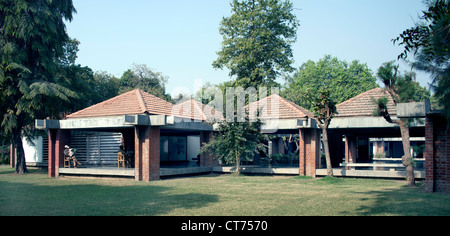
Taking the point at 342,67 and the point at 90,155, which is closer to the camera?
the point at 90,155

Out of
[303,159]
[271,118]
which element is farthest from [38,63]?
[303,159]

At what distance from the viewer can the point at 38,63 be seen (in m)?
23.8

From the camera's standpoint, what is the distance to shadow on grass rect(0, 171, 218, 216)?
973cm

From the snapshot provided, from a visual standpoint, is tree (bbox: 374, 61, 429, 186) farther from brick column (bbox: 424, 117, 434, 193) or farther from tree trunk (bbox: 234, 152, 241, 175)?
tree trunk (bbox: 234, 152, 241, 175)

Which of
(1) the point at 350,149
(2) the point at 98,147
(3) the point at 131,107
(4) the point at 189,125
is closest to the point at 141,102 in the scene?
(3) the point at 131,107

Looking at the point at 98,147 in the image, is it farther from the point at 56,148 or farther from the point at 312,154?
the point at 312,154

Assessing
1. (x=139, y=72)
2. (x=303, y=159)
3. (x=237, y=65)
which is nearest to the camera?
(x=303, y=159)

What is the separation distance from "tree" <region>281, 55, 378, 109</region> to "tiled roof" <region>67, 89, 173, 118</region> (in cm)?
2352

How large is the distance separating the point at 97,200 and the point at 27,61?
A: 15254 mm

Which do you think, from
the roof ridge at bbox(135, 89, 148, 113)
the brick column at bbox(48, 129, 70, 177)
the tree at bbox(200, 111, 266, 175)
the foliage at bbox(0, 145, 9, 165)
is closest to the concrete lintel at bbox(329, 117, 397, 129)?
the tree at bbox(200, 111, 266, 175)

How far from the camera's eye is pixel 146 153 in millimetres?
17703

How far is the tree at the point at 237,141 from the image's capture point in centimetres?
1912
